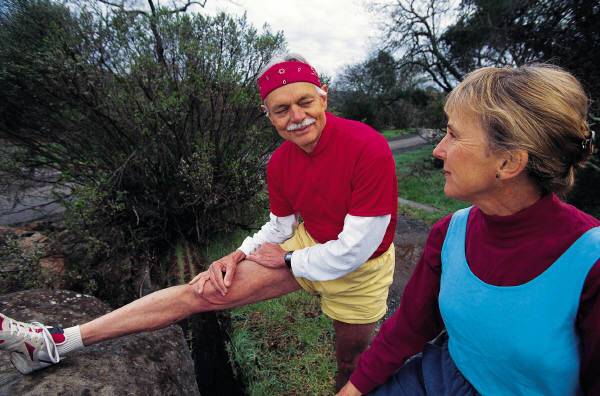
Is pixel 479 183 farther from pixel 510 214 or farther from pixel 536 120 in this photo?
pixel 536 120

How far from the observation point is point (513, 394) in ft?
3.62

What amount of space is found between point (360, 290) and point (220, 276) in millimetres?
740

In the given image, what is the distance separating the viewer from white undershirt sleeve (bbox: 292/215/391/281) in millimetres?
1614

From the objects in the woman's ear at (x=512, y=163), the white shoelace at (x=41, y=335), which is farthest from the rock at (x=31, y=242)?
the woman's ear at (x=512, y=163)

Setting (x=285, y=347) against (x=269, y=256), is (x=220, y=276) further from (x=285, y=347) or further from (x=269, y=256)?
(x=285, y=347)

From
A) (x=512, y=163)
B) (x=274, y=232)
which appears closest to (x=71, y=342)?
(x=274, y=232)

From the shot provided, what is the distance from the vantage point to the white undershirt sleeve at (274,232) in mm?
2100

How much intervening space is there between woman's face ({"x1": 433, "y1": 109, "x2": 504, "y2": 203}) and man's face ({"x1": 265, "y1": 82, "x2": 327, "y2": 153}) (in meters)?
0.69

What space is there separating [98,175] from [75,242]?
726 mm

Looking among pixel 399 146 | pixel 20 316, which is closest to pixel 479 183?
pixel 20 316

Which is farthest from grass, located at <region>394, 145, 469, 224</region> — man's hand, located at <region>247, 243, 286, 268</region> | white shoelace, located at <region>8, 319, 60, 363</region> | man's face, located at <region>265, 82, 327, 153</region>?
white shoelace, located at <region>8, 319, 60, 363</region>

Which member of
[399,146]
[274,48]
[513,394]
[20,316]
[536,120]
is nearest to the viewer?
[536,120]

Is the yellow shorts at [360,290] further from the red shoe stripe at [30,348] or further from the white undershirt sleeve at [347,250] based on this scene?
the red shoe stripe at [30,348]

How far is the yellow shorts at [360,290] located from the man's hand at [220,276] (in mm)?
365
